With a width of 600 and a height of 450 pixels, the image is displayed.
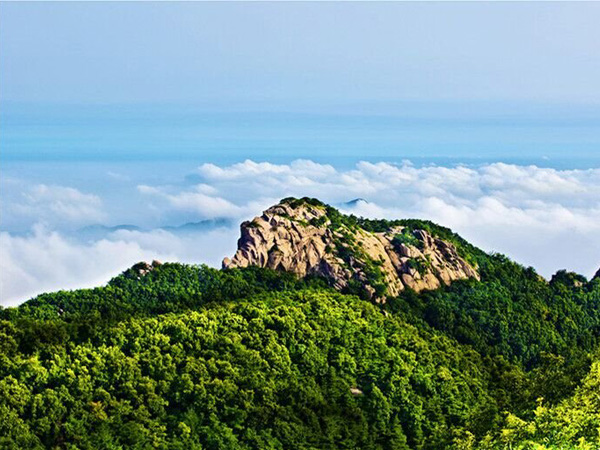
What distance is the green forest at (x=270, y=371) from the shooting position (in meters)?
47.1

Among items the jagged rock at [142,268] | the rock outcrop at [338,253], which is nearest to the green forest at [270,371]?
the jagged rock at [142,268]

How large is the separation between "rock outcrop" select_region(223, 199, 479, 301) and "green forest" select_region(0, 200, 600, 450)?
1301mm

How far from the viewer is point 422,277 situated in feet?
243

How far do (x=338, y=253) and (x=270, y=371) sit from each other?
63.1 feet

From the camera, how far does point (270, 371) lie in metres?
53.5

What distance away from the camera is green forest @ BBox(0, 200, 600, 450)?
47125mm

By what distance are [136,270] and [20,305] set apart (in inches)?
368

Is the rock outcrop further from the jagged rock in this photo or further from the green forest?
the jagged rock

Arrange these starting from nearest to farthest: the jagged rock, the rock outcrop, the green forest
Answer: the green forest, the jagged rock, the rock outcrop

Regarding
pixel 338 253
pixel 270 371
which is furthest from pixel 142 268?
pixel 270 371

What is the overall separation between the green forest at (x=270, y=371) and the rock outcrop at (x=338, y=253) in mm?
1301

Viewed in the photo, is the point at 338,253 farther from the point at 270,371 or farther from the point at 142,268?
the point at 270,371

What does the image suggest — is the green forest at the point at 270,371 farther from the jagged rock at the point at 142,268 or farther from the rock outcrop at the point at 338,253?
the rock outcrop at the point at 338,253

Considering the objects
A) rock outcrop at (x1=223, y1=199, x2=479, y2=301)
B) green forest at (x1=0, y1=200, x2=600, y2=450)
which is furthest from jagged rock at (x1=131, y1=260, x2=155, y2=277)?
rock outcrop at (x1=223, y1=199, x2=479, y2=301)
